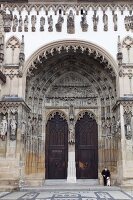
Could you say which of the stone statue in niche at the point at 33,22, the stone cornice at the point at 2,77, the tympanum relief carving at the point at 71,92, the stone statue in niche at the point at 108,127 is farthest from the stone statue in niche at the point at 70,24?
the stone statue in niche at the point at 108,127

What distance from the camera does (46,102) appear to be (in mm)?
16828

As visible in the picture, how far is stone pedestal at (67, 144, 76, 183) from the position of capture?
15523 mm

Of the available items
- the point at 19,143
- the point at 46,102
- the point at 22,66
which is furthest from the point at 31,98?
the point at 19,143

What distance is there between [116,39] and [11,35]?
575cm

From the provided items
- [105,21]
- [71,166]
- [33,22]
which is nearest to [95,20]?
[105,21]

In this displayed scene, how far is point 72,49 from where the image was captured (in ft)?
51.0

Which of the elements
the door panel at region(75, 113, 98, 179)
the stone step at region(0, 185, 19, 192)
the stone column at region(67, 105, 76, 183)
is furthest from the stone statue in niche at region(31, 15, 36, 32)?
the stone step at region(0, 185, 19, 192)

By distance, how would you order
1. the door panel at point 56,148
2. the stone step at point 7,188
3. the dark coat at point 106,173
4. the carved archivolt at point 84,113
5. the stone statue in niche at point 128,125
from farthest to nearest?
the carved archivolt at point 84,113 → the door panel at point 56,148 → the dark coat at point 106,173 → the stone statue in niche at point 128,125 → the stone step at point 7,188

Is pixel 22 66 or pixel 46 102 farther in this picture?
pixel 46 102

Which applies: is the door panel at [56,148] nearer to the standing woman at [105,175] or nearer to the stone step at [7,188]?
the standing woman at [105,175]

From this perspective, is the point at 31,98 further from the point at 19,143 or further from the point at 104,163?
the point at 104,163

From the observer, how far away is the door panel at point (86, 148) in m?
15.9

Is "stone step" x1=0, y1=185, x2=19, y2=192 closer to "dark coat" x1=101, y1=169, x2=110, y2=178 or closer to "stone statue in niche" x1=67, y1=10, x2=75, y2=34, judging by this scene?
"dark coat" x1=101, y1=169, x2=110, y2=178

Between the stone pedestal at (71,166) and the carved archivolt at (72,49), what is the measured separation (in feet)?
15.7
